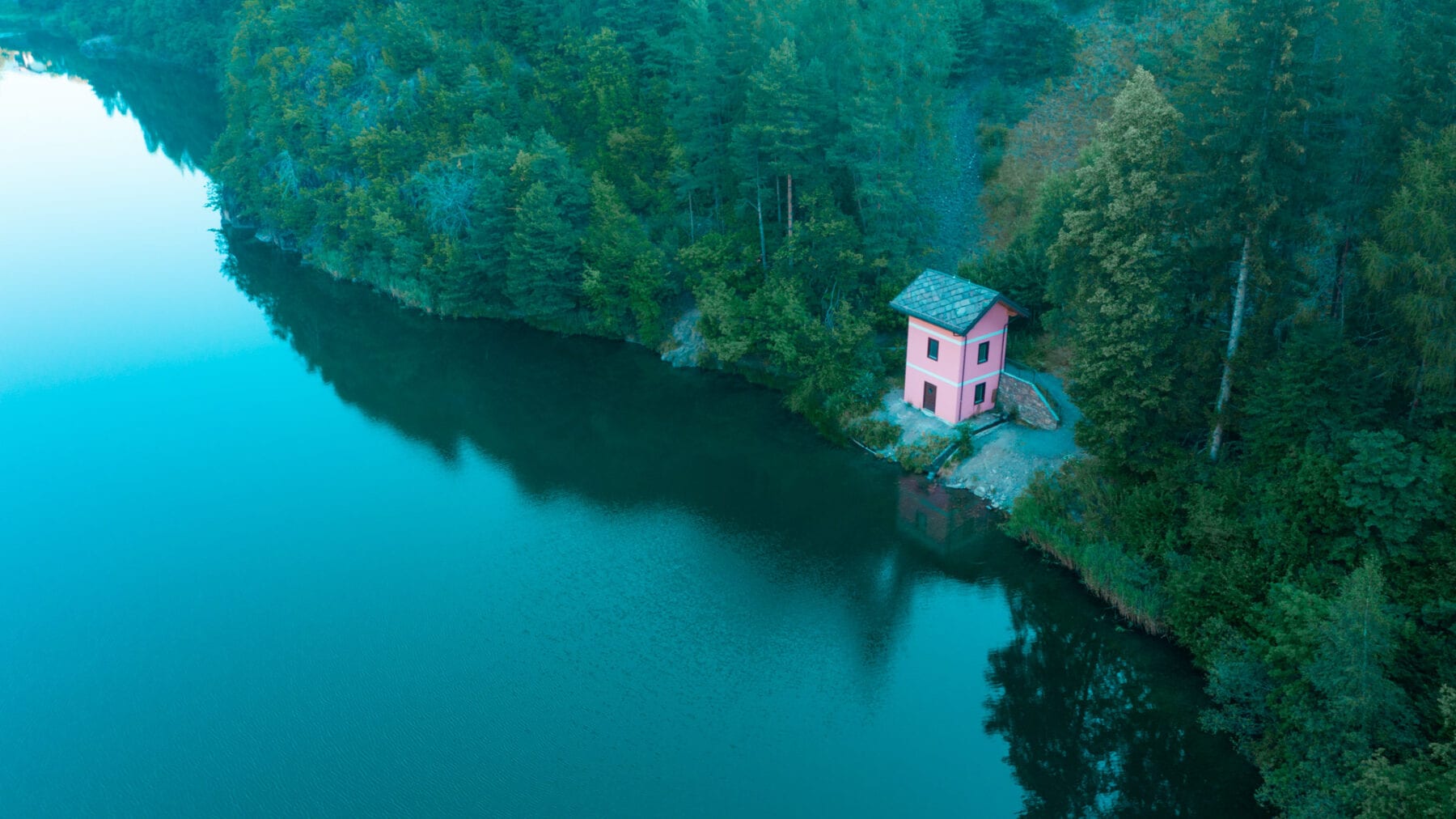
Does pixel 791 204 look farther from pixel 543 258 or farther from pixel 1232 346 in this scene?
pixel 1232 346

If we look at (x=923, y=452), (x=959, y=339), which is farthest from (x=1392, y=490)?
(x=923, y=452)

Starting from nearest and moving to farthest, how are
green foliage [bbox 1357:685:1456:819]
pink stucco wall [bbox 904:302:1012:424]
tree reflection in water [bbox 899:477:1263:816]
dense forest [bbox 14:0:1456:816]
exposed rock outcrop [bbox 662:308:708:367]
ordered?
green foliage [bbox 1357:685:1456:819], dense forest [bbox 14:0:1456:816], tree reflection in water [bbox 899:477:1263:816], pink stucco wall [bbox 904:302:1012:424], exposed rock outcrop [bbox 662:308:708:367]

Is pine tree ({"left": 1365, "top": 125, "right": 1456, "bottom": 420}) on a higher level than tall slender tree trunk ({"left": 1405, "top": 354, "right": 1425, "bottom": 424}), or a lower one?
higher

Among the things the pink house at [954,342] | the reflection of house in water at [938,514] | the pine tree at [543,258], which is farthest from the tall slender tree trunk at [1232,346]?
the pine tree at [543,258]

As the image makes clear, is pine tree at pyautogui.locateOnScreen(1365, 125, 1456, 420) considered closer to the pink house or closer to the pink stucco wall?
the pink house

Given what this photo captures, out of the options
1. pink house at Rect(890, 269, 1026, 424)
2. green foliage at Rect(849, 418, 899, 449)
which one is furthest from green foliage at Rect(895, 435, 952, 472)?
pink house at Rect(890, 269, 1026, 424)

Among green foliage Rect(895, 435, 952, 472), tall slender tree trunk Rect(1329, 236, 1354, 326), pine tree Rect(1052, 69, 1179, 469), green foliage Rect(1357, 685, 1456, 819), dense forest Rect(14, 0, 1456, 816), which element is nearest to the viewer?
green foliage Rect(1357, 685, 1456, 819)

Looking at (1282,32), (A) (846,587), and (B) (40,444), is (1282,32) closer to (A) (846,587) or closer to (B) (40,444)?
(A) (846,587)
